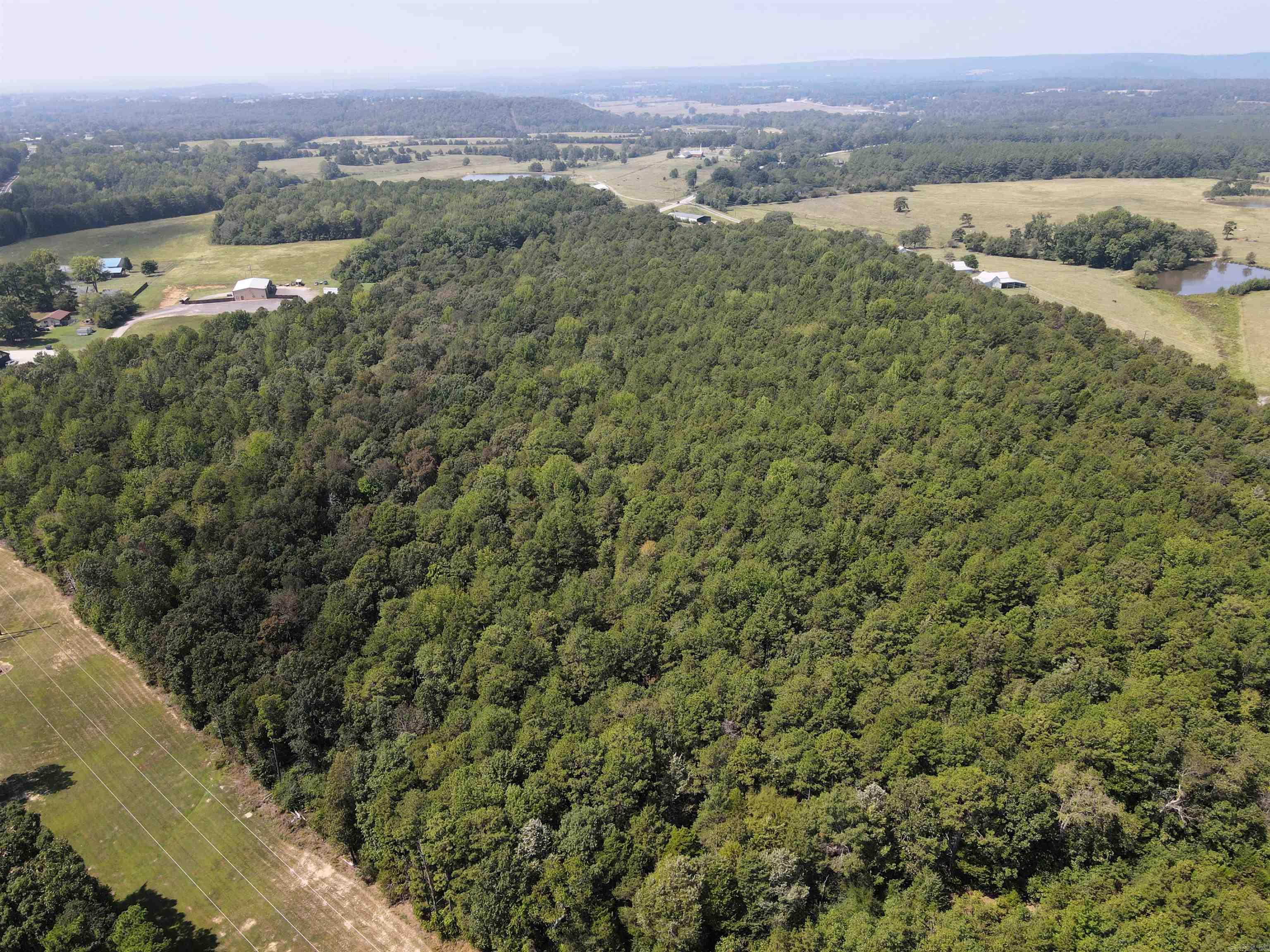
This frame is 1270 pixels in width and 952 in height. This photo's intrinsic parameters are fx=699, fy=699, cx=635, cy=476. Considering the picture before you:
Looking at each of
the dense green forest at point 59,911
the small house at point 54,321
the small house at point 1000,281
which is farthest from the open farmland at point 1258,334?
the small house at point 54,321

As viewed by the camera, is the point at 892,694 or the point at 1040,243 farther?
the point at 1040,243

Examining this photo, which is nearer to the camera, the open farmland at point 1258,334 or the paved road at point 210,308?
the open farmland at point 1258,334

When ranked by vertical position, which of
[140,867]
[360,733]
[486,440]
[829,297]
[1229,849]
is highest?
[829,297]

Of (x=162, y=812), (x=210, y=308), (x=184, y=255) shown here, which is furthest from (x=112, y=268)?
(x=162, y=812)

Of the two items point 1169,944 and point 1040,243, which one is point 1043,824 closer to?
point 1169,944

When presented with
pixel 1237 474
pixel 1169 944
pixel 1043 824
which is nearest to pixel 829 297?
pixel 1237 474

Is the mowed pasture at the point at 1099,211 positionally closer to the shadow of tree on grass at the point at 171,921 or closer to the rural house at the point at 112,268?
the shadow of tree on grass at the point at 171,921
